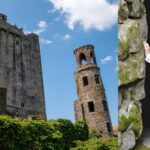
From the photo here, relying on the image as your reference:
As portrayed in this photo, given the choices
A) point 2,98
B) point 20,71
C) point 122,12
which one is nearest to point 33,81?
point 20,71

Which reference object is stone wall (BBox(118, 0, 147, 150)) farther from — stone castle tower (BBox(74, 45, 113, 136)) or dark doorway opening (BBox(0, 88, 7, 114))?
stone castle tower (BBox(74, 45, 113, 136))

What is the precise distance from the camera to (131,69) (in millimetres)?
4324

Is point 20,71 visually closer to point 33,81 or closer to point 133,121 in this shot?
point 33,81

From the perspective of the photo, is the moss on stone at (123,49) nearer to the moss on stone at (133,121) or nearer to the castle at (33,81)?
the moss on stone at (133,121)

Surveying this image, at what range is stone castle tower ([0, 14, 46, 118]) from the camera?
36719 mm

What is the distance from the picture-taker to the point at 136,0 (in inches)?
183

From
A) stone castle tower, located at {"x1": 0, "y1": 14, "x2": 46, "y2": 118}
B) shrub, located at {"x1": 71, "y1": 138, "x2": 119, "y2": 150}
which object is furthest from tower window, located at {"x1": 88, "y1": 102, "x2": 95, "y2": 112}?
shrub, located at {"x1": 71, "y1": 138, "x2": 119, "y2": 150}

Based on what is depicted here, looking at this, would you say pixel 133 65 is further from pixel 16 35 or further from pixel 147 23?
pixel 16 35

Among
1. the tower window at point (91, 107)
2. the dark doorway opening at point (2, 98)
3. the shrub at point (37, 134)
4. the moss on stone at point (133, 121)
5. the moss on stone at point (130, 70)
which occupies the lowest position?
the moss on stone at point (133, 121)

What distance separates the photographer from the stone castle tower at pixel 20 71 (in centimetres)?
3672

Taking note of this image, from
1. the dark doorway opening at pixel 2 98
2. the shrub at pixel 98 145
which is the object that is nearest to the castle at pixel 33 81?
the dark doorway opening at pixel 2 98

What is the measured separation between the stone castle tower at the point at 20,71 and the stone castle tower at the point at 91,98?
4879 mm

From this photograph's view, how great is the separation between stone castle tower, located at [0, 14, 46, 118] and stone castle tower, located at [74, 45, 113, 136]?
4.88 meters

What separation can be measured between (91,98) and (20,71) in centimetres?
956
